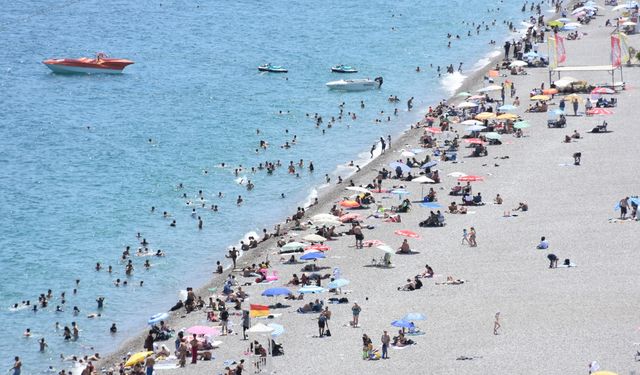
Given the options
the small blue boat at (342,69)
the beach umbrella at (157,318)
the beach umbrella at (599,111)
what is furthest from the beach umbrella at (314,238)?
the small blue boat at (342,69)

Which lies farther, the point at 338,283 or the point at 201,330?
the point at 338,283

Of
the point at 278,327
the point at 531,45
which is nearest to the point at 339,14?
the point at 531,45

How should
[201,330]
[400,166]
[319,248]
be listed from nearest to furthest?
[201,330] < [319,248] < [400,166]

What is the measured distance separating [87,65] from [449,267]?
184ft

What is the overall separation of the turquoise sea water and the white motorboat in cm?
80

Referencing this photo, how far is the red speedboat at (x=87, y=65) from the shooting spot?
98438 mm

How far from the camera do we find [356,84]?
295 feet

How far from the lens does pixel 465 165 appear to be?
64.3 meters

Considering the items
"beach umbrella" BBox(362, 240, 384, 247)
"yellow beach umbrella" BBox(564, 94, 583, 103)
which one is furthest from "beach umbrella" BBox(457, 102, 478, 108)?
"beach umbrella" BBox(362, 240, 384, 247)

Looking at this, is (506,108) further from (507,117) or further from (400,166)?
(400,166)

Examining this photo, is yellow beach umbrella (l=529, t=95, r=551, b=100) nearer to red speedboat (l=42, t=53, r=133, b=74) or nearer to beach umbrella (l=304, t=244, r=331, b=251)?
beach umbrella (l=304, t=244, r=331, b=251)

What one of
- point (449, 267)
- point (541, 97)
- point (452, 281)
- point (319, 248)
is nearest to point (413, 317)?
point (452, 281)

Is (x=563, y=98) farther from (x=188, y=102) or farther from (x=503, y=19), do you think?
(x=503, y=19)

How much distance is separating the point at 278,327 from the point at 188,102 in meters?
47.1
